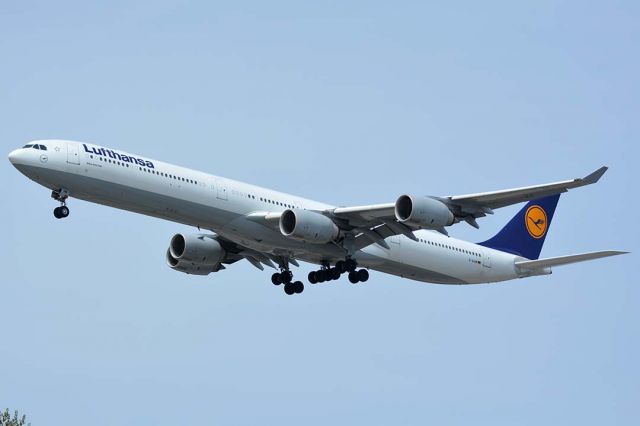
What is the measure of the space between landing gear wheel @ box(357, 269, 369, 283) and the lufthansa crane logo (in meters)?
12.3

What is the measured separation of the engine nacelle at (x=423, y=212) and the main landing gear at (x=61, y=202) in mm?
13695

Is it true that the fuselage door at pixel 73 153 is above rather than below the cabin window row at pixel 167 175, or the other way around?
below

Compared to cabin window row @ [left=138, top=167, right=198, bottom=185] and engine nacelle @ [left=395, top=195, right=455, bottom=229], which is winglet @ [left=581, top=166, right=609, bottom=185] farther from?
cabin window row @ [left=138, top=167, right=198, bottom=185]

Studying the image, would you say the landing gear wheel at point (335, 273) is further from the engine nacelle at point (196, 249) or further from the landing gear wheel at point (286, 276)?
the engine nacelle at point (196, 249)

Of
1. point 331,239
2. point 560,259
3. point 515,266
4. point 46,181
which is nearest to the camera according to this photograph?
point 46,181

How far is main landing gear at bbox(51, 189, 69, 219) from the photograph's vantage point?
2048 inches

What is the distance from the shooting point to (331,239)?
55969 mm

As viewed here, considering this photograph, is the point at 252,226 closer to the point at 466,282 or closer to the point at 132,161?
the point at 132,161

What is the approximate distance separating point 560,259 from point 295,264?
12.4 meters

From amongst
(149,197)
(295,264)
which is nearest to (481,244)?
(295,264)

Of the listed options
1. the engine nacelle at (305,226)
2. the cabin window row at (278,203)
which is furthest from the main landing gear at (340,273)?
the cabin window row at (278,203)

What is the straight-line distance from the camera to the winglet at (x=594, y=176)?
4766 cm

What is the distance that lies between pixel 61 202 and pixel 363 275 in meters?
14.8

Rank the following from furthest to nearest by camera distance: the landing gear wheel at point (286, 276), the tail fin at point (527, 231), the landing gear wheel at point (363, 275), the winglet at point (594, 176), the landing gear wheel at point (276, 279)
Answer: the tail fin at point (527, 231) → the landing gear wheel at point (276, 279) → the landing gear wheel at point (286, 276) → the landing gear wheel at point (363, 275) → the winglet at point (594, 176)
